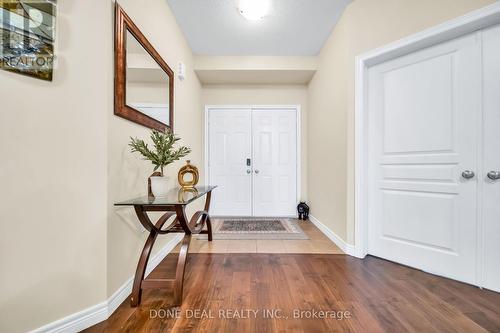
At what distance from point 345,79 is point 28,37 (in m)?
2.54

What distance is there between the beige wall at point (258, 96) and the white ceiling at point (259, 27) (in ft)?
2.20

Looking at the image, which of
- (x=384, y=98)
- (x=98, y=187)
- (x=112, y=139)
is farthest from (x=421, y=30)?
(x=98, y=187)

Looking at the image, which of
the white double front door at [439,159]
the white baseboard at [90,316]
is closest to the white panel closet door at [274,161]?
the white double front door at [439,159]

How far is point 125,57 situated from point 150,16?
0.70 metres

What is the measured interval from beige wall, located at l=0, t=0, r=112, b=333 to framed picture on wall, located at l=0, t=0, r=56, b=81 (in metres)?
0.04

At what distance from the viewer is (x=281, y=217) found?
380 cm

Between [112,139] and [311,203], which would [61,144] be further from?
[311,203]

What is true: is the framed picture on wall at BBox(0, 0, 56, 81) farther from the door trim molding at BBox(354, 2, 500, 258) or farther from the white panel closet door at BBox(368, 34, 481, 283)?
the white panel closet door at BBox(368, 34, 481, 283)

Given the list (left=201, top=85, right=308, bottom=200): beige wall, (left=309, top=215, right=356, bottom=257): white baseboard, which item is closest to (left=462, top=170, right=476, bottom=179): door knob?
(left=309, top=215, right=356, bottom=257): white baseboard

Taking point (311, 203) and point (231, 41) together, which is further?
point (311, 203)

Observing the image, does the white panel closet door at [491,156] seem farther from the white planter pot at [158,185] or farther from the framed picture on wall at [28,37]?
the framed picture on wall at [28,37]

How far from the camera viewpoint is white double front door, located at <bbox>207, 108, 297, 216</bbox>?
3.85 m

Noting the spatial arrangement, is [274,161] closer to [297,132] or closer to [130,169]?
[297,132]

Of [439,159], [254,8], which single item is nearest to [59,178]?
[254,8]
